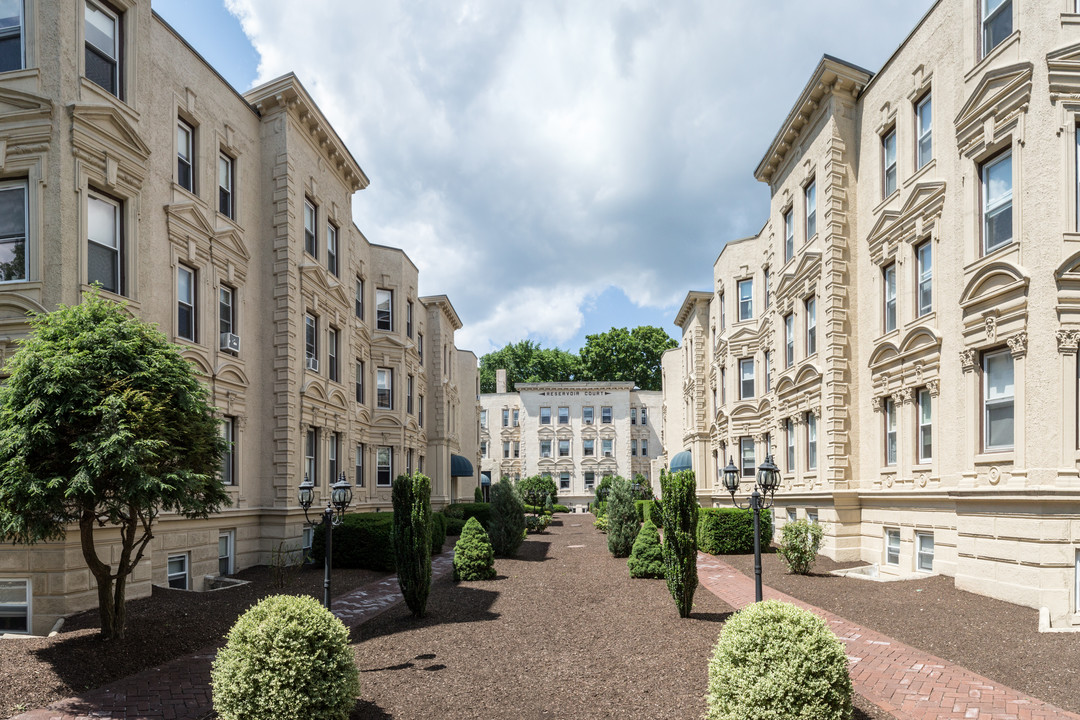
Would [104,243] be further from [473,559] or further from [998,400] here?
[998,400]

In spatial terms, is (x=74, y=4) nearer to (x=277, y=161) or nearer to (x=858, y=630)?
(x=277, y=161)

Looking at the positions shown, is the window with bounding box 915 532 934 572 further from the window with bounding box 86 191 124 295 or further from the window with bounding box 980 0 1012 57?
the window with bounding box 86 191 124 295

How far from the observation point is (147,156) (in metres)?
13.7

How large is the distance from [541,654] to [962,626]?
676 centimetres

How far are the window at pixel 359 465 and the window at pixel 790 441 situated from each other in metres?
15.7

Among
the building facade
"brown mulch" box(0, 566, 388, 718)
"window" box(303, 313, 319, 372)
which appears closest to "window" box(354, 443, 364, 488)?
"window" box(303, 313, 319, 372)

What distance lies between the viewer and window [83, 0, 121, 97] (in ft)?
41.7

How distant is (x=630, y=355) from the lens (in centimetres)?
7675

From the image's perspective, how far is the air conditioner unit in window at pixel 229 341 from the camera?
56.3ft

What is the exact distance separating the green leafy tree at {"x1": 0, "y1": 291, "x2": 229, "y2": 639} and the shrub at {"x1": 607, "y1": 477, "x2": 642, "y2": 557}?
14618 millimetres

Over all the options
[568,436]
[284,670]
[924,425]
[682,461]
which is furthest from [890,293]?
[568,436]

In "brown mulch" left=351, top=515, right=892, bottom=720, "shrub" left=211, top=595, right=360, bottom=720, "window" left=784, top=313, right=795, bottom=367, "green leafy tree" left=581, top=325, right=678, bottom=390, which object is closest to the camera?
"shrub" left=211, top=595, right=360, bottom=720

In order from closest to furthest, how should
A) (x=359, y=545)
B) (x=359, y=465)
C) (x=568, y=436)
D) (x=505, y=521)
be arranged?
1. (x=359, y=545)
2. (x=505, y=521)
3. (x=359, y=465)
4. (x=568, y=436)

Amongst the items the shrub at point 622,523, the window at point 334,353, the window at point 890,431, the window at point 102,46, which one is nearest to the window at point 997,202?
the window at point 890,431
